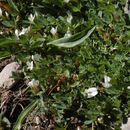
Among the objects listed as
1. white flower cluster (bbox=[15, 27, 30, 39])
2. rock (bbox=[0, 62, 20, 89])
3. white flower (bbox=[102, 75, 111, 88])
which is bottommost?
white flower (bbox=[102, 75, 111, 88])

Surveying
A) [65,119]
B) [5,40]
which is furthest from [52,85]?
[5,40]

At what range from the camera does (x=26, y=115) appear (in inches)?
120

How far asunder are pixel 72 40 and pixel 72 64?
166mm

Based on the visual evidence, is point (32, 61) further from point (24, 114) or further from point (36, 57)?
point (24, 114)

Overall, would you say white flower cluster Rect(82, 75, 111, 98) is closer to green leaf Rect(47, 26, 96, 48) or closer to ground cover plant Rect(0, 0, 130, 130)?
ground cover plant Rect(0, 0, 130, 130)

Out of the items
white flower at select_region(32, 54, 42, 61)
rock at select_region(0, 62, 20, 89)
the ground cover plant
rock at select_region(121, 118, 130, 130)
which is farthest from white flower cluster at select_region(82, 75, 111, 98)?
rock at select_region(0, 62, 20, 89)

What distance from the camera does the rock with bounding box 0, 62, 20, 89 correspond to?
3.21 meters

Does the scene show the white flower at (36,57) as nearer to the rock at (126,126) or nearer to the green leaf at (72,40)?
the green leaf at (72,40)

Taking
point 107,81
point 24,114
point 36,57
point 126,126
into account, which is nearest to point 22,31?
point 36,57

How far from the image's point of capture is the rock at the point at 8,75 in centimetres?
321

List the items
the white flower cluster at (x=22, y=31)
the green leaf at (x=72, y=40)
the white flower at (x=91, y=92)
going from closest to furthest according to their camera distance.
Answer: the white flower at (x=91, y=92)
the green leaf at (x=72, y=40)
the white flower cluster at (x=22, y=31)

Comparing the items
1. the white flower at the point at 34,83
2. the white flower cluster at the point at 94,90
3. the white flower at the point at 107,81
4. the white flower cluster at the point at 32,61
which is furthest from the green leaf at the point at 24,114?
the white flower at the point at 107,81

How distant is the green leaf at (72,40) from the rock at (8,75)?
36cm

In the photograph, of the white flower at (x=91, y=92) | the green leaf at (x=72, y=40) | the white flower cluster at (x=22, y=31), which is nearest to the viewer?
the white flower at (x=91, y=92)
